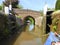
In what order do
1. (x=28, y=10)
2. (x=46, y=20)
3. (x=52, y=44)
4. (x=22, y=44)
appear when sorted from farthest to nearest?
(x=28, y=10), (x=46, y=20), (x=22, y=44), (x=52, y=44)

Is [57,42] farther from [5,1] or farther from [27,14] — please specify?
[5,1]

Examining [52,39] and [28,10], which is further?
[28,10]

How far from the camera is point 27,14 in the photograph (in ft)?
96.6

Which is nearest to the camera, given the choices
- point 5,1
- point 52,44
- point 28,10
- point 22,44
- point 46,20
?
point 52,44

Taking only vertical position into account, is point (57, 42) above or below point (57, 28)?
below

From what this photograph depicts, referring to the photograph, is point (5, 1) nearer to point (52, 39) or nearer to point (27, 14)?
point (27, 14)

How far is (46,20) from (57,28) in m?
9.68

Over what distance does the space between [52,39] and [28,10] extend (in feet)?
90.8

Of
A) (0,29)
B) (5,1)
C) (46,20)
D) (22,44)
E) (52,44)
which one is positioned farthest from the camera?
(5,1)

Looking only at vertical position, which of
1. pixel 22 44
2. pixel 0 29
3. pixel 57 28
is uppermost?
pixel 57 28

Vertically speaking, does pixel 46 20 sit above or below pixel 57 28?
below

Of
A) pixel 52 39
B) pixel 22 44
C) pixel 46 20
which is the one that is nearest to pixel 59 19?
pixel 52 39

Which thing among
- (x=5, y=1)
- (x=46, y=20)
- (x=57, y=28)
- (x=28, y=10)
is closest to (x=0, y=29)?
(x=46, y=20)

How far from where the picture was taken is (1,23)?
27.1 ft
